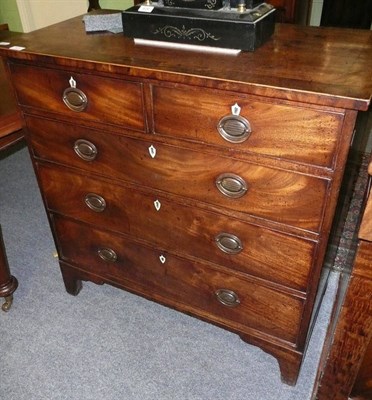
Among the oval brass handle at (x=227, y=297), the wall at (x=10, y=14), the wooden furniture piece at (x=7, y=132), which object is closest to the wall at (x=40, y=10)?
the wall at (x=10, y=14)

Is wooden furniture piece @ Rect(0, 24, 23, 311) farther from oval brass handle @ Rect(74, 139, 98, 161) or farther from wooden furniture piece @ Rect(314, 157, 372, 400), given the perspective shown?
wooden furniture piece @ Rect(314, 157, 372, 400)

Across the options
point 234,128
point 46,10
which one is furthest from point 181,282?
point 46,10

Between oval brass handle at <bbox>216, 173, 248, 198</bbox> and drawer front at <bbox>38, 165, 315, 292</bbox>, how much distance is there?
3.3 inches

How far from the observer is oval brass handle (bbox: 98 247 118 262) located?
142 centimetres

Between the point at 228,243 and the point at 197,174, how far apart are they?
22cm

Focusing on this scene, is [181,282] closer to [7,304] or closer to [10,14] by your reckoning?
[7,304]

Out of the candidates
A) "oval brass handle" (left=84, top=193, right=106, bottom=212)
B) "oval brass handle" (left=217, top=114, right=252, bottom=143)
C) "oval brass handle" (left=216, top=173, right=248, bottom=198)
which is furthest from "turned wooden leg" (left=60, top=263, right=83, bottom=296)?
"oval brass handle" (left=217, top=114, right=252, bottom=143)

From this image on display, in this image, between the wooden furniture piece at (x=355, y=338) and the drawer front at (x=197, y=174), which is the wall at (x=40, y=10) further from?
the wooden furniture piece at (x=355, y=338)

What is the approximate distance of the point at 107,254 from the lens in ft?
4.70

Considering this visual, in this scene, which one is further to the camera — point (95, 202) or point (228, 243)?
point (95, 202)

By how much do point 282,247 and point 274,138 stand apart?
0.30m

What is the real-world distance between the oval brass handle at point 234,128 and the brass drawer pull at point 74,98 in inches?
15.2

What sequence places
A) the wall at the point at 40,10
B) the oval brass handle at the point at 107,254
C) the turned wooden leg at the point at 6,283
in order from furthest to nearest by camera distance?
the wall at the point at 40,10 → the turned wooden leg at the point at 6,283 → the oval brass handle at the point at 107,254

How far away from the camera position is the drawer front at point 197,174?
0.96m
